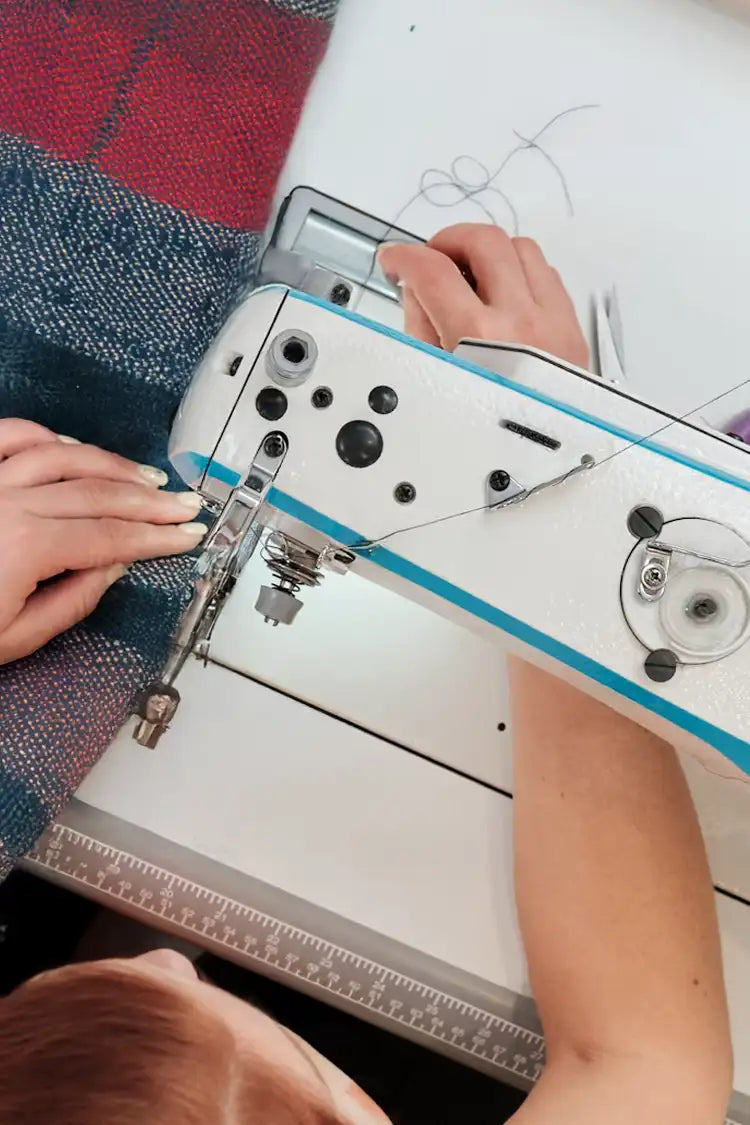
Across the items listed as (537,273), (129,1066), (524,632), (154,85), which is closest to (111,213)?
A: (154,85)

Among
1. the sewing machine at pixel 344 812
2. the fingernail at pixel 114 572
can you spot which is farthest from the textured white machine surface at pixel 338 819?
the fingernail at pixel 114 572

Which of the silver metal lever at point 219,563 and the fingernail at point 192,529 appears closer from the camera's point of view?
the silver metal lever at point 219,563

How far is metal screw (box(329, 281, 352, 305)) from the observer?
75 cm

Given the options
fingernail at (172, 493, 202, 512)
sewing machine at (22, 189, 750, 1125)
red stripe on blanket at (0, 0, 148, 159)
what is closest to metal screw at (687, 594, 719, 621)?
sewing machine at (22, 189, 750, 1125)

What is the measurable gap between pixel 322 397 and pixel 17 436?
0.25 metres

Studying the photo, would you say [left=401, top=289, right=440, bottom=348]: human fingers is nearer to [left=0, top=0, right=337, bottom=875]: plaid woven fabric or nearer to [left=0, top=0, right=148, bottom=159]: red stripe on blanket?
[left=0, top=0, right=337, bottom=875]: plaid woven fabric

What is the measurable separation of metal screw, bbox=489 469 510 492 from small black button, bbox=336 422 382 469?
0.21ft

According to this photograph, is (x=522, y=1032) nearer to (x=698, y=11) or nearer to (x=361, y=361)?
(x=361, y=361)

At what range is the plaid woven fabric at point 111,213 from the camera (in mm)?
696

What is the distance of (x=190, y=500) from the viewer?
2.00ft

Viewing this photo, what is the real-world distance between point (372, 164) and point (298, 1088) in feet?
2.31

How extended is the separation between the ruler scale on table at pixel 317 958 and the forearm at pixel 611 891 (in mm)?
85

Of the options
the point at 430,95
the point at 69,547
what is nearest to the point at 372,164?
the point at 430,95

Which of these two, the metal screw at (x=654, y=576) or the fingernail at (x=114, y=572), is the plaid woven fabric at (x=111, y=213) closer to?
the fingernail at (x=114, y=572)
